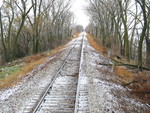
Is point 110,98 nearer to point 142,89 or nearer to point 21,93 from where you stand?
point 142,89

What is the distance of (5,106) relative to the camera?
6.12 meters

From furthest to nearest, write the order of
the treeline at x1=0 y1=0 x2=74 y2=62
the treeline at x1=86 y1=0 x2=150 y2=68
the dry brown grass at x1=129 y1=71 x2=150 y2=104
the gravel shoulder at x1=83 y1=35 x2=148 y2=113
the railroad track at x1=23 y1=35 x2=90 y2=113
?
the treeline at x1=0 y1=0 x2=74 y2=62 → the treeline at x1=86 y1=0 x2=150 y2=68 → the dry brown grass at x1=129 y1=71 x2=150 y2=104 → the gravel shoulder at x1=83 y1=35 x2=148 y2=113 → the railroad track at x1=23 y1=35 x2=90 y2=113

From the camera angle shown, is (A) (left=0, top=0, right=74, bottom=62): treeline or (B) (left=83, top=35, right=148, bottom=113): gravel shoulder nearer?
(B) (left=83, top=35, right=148, bottom=113): gravel shoulder

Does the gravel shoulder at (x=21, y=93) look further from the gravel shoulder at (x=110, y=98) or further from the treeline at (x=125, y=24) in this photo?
the treeline at (x=125, y=24)

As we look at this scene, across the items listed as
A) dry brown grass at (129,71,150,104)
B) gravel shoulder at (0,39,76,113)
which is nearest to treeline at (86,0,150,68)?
dry brown grass at (129,71,150,104)

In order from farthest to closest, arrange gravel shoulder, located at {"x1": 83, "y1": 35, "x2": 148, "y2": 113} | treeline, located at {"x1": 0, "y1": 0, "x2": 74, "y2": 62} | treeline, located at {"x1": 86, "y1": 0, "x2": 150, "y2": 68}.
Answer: treeline, located at {"x1": 0, "y1": 0, "x2": 74, "y2": 62}
treeline, located at {"x1": 86, "y1": 0, "x2": 150, "y2": 68}
gravel shoulder, located at {"x1": 83, "y1": 35, "x2": 148, "y2": 113}

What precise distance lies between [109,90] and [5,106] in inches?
183

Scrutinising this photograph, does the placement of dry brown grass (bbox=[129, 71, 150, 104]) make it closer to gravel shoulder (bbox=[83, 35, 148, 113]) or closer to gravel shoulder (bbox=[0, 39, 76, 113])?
gravel shoulder (bbox=[83, 35, 148, 113])

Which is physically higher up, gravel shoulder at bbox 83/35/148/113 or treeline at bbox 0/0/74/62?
treeline at bbox 0/0/74/62

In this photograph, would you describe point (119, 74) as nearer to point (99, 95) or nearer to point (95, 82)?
point (95, 82)

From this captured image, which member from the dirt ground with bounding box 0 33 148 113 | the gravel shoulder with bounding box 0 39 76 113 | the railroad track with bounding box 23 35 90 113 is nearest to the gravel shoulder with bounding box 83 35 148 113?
the dirt ground with bounding box 0 33 148 113

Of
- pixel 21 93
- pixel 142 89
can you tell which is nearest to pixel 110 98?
pixel 142 89

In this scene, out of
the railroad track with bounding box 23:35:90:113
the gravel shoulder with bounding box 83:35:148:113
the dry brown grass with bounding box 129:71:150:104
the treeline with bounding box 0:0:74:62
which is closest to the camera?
the railroad track with bounding box 23:35:90:113

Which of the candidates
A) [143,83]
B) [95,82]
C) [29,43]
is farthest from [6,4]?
[143,83]
